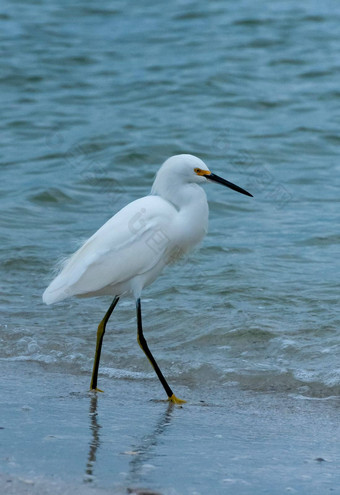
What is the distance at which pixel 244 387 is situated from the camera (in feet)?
15.2

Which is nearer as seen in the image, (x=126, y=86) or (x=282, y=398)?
(x=282, y=398)

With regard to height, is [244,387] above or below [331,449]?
below

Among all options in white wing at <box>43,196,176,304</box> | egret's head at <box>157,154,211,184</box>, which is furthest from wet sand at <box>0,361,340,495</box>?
egret's head at <box>157,154,211,184</box>

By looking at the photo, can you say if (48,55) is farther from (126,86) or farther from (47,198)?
(47,198)

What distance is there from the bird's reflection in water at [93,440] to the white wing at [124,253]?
56cm

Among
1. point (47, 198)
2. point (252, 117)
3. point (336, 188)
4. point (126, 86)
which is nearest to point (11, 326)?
point (47, 198)

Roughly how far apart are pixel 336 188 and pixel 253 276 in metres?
2.34

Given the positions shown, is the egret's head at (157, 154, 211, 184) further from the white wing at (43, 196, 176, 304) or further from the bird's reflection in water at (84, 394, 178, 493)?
the bird's reflection in water at (84, 394, 178, 493)

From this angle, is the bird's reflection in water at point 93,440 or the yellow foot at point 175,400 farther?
the yellow foot at point 175,400

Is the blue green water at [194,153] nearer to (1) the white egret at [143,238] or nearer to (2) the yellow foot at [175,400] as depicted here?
(2) the yellow foot at [175,400]

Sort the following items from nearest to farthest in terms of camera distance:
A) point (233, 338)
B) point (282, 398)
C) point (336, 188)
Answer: point (282, 398)
point (233, 338)
point (336, 188)

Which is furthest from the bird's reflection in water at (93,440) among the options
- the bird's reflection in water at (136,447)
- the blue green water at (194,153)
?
the blue green water at (194,153)

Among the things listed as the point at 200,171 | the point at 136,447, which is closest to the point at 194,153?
the point at 200,171

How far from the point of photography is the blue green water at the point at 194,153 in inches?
203
